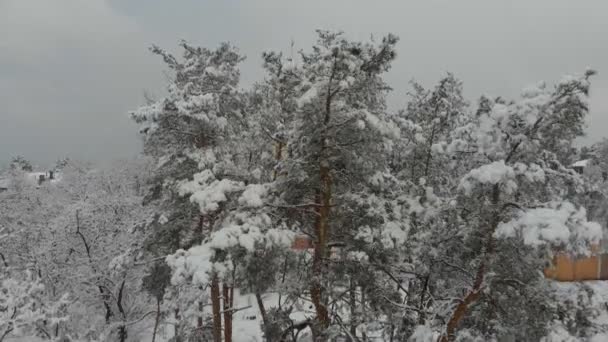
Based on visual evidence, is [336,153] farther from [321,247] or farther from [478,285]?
[478,285]

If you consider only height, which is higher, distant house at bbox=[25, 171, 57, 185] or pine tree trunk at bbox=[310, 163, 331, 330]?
distant house at bbox=[25, 171, 57, 185]

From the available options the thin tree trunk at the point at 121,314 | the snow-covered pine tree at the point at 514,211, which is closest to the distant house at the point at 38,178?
the thin tree trunk at the point at 121,314

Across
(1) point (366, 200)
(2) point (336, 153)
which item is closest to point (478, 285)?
(1) point (366, 200)

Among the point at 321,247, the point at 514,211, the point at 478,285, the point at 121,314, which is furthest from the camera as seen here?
the point at 121,314

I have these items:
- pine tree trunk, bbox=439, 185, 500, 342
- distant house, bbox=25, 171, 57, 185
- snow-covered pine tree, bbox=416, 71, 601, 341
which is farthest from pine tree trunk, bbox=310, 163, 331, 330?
distant house, bbox=25, 171, 57, 185

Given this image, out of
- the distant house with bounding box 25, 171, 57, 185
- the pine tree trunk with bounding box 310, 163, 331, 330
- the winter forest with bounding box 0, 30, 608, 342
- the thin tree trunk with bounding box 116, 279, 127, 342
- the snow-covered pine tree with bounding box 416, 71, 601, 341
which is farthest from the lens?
the distant house with bounding box 25, 171, 57, 185

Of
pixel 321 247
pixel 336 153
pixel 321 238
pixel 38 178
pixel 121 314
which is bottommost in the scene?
pixel 121 314

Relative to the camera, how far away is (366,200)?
349 inches

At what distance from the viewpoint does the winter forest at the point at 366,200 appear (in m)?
7.24

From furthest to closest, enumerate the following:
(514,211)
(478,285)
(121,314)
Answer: (121,314), (478,285), (514,211)

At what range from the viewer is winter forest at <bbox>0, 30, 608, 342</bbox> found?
23.7ft

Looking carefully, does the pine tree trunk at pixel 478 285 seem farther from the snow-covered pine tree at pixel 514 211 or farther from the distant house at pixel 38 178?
the distant house at pixel 38 178

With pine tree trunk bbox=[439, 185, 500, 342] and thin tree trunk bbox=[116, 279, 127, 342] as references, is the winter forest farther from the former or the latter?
thin tree trunk bbox=[116, 279, 127, 342]

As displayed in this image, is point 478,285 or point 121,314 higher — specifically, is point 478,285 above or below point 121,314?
above
